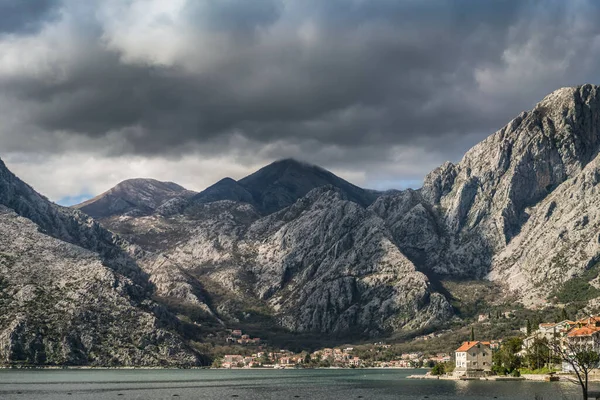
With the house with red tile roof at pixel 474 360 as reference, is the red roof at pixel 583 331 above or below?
above

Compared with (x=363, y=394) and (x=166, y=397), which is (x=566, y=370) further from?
(x=166, y=397)

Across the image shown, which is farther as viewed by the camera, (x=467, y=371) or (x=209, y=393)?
(x=467, y=371)

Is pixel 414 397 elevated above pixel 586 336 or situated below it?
below

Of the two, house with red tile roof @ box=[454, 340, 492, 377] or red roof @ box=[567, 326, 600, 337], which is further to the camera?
house with red tile roof @ box=[454, 340, 492, 377]

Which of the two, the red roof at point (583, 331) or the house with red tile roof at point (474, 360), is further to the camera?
the house with red tile roof at point (474, 360)

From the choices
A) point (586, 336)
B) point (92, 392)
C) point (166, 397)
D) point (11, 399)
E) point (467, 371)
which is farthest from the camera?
point (467, 371)

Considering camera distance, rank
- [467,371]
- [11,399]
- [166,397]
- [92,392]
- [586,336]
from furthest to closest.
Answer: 1. [467,371]
2. [586,336]
3. [92,392]
4. [166,397]
5. [11,399]

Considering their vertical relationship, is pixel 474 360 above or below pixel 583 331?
below

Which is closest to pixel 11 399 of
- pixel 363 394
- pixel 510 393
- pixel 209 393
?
pixel 209 393

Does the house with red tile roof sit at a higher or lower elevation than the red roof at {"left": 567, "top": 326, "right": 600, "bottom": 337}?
lower

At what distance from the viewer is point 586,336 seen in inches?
7111

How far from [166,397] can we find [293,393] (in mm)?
30597

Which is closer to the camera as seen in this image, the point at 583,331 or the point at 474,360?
the point at 583,331

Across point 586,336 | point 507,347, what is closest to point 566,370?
point 586,336
